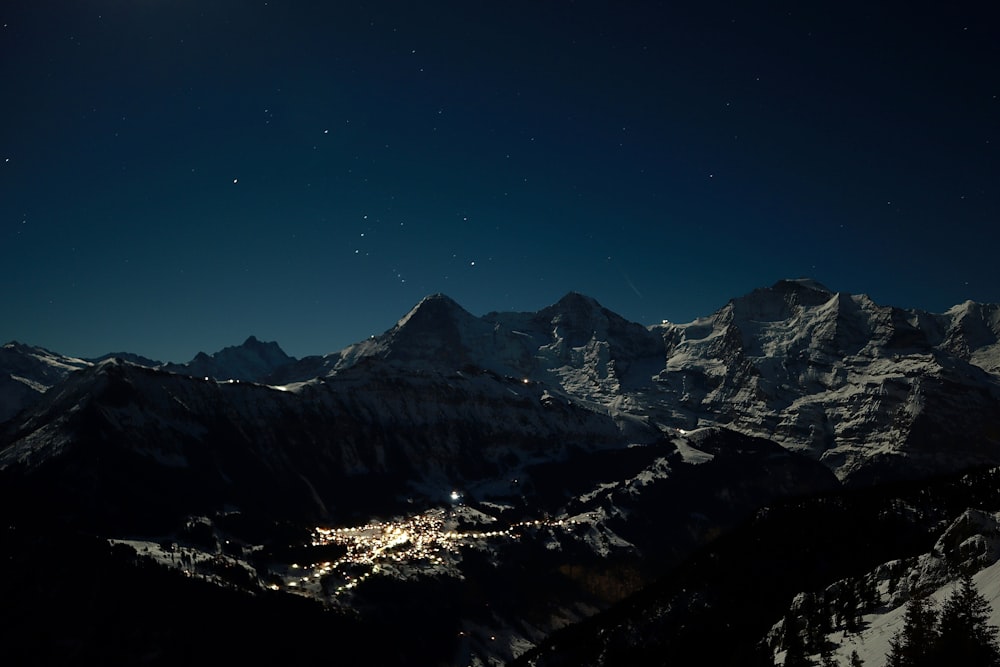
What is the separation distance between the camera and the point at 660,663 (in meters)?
124

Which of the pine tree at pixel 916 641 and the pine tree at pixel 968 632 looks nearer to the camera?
the pine tree at pixel 968 632

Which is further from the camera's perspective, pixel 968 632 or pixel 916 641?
pixel 916 641

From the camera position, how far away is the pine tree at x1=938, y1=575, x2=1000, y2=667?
5766 centimetres

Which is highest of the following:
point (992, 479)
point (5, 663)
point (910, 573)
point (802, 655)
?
point (5, 663)

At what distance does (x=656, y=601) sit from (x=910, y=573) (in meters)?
70.4

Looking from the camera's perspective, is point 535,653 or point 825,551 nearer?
point 825,551

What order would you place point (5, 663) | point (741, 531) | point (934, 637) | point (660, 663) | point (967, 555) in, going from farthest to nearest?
point (5, 663), point (741, 531), point (660, 663), point (967, 555), point (934, 637)

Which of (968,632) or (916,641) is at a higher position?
(968,632)

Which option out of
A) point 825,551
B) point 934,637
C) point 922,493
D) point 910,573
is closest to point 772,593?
point 825,551

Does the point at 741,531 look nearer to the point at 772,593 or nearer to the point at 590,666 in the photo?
the point at 772,593

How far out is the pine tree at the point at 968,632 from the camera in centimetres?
5766

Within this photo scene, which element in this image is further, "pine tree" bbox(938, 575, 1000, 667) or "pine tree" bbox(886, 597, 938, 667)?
"pine tree" bbox(886, 597, 938, 667)

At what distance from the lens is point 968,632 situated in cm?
5947

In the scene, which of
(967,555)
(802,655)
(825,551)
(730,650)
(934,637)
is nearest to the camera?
(934,637)
